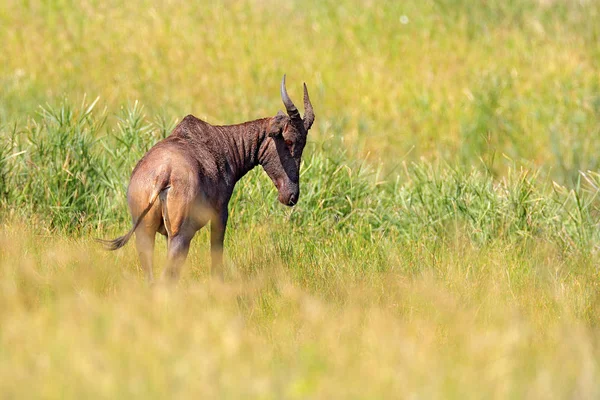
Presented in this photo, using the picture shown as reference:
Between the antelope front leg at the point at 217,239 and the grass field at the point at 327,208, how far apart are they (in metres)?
0.20

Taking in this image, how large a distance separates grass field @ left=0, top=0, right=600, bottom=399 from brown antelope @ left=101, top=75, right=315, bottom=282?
0.94 feet

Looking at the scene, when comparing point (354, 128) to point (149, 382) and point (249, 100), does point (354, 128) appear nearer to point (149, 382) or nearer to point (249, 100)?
point (249, 100)

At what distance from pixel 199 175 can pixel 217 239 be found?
55 centimetres

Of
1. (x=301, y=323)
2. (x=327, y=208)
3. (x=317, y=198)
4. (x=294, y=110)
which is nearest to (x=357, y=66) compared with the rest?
(x=317, y=198)

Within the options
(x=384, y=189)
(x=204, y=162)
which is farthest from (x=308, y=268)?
(x=384, y=189)

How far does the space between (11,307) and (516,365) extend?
2.41 meters

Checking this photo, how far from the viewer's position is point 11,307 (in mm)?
4617

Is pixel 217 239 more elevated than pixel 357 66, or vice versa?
pixel 217 239

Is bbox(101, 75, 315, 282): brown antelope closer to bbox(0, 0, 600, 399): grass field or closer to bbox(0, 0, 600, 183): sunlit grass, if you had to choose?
bbox(0, 0, 600, 399): grass field

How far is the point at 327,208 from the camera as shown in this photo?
27.2 feet

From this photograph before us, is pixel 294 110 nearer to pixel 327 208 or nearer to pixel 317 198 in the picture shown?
pixel 327 208

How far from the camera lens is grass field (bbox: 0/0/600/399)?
405 cm

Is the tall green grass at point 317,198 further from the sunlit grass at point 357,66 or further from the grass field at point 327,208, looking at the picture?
the sunlit grass at point 357,66

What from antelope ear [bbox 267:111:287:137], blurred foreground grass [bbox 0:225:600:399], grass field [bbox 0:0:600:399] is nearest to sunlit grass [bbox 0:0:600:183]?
grass field [bbox 0:0:600:399]
